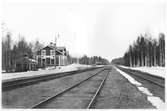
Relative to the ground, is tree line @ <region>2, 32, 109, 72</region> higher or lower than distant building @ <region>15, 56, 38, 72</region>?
higher

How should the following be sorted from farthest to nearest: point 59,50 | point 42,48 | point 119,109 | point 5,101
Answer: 1. point 59,50
2. point 42,48
3. point 5,101
4. point 119,109

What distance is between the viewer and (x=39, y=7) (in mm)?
10750

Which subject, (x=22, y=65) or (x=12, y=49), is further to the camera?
(x=12, y=49)

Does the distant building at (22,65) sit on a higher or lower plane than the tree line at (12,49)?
lower

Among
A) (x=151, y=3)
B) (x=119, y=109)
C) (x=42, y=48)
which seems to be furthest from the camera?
(x=42, y=48)

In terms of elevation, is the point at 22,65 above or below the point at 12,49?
below

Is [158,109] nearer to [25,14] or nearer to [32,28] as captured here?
[25,14]

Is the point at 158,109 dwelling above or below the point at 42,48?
below

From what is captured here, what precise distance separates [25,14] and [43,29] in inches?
78.3

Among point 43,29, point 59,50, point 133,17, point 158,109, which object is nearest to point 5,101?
point 43,29

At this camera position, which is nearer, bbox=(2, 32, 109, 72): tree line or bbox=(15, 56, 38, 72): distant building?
bbox=(2, 32, 109, 72): tree line

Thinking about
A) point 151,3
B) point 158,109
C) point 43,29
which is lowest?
point 158,109

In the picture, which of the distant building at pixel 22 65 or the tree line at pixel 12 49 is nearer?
the tree line at pixel 12 49

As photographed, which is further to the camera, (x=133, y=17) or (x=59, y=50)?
(x=59, y=50)
